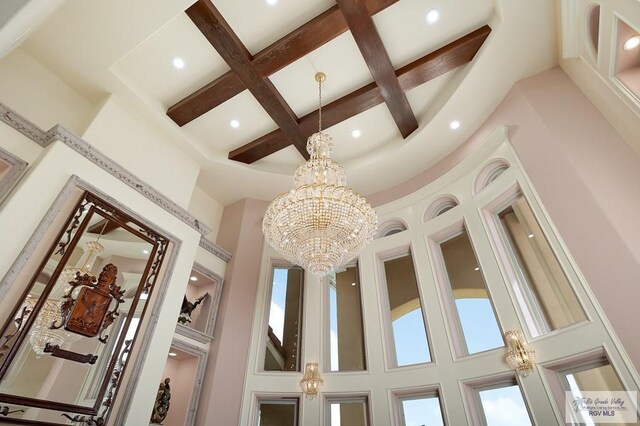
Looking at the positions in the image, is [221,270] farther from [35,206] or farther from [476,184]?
[476,184]

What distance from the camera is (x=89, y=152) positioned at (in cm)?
435

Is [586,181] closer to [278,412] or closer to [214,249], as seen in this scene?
[278,412]

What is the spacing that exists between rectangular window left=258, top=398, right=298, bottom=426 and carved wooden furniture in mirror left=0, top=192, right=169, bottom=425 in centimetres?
229

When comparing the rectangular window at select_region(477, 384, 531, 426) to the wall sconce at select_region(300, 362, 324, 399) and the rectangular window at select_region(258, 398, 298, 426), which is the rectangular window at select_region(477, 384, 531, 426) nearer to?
the wall sconce at select_region(300, 362, 324, 399)

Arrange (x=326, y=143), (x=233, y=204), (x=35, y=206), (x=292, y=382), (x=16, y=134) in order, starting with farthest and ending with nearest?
(x=233, y=204) → (x=292, y=382) → (x=326, y=143) → (x=16, y=134) → (x=35, y=206)

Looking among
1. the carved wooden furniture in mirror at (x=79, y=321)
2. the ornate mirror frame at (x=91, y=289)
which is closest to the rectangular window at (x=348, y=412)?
the ornate mirror frame at (x=91, y=289)

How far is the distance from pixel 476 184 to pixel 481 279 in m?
1.51

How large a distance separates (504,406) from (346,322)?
262 cm

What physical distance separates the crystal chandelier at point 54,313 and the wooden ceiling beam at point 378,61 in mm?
4347

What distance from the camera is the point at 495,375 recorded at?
163 inches

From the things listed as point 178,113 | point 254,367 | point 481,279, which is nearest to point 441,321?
point 481,279

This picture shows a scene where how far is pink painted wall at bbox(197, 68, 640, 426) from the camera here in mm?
3221

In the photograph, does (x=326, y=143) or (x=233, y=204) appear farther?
(x=233, y=204)

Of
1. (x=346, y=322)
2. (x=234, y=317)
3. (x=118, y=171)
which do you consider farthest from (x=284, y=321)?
(x=118, y=171)
